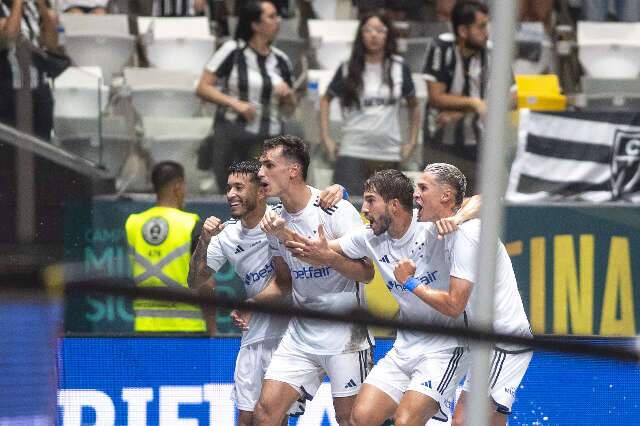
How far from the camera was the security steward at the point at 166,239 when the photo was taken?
7.49 metres

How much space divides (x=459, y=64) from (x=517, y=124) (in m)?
0.56

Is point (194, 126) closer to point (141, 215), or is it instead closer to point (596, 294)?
point (141, 215)

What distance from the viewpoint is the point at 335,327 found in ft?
22.0

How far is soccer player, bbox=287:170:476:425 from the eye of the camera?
20.5ft

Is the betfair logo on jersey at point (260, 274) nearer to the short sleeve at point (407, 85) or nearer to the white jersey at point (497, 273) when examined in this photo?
the white jersey at point (497, 273)

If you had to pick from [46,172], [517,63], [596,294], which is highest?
[517,63]

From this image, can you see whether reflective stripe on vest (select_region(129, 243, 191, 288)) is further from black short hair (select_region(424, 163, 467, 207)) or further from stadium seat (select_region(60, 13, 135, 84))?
stadium seat (select_region(60, 13, 135, 84))

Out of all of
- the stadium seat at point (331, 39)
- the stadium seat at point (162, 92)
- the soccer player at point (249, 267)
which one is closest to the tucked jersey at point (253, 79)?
the stadium seat at point (162, 92)

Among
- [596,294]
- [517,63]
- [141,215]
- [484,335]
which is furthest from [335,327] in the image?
[484,335]

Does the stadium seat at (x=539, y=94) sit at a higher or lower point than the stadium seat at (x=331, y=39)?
lower

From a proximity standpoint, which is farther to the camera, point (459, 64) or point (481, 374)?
point (459, 64)

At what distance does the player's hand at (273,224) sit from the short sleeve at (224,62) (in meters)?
2.36

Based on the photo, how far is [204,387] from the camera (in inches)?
293

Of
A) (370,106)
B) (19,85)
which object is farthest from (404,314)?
(19,85)
